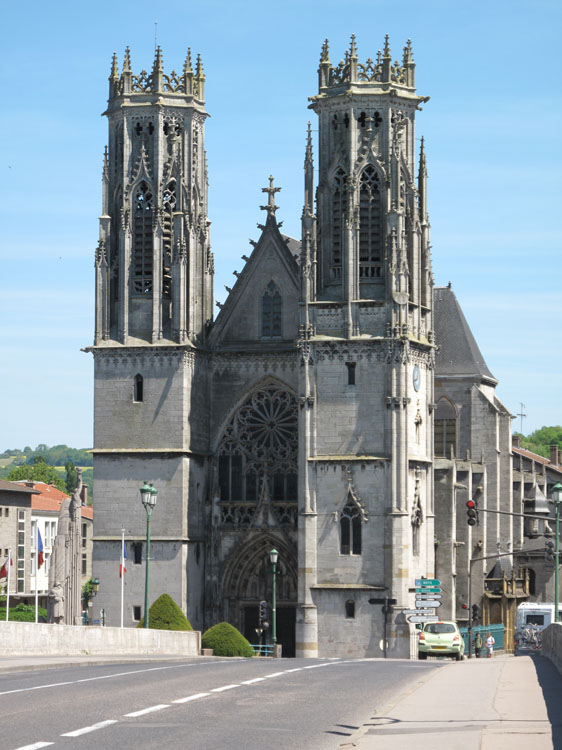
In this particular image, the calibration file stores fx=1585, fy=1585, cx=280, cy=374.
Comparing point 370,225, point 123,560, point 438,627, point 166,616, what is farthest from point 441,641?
point 370,225

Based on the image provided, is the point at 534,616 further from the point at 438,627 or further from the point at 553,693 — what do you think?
the point at 553,693

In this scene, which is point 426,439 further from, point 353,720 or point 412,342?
point 353,720

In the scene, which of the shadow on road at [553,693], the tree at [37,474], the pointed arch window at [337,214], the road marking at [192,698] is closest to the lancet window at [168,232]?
the pointed arch window at [337,214]

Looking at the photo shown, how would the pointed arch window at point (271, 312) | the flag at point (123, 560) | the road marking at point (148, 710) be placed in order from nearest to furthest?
the road marking at point (148, 710)
the flag at point (123, 560)
the pointed arch window at point (271, 312)

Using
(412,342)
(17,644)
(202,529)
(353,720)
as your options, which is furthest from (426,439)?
(353,720)

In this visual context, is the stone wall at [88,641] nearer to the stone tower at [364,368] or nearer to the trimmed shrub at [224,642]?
the trimmed shrub at [224,642]

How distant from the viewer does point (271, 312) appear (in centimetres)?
7369

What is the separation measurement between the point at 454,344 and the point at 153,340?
1078 inches

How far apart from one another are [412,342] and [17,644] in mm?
35766

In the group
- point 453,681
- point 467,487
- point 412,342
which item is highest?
point 412,342

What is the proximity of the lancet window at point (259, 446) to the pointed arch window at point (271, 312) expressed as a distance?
249 cm

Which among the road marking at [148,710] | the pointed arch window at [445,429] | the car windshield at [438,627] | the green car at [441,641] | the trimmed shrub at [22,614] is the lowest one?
the trimmed shrub at [22,614]

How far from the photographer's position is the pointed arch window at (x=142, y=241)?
72.6 metres

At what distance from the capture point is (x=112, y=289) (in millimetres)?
72688
